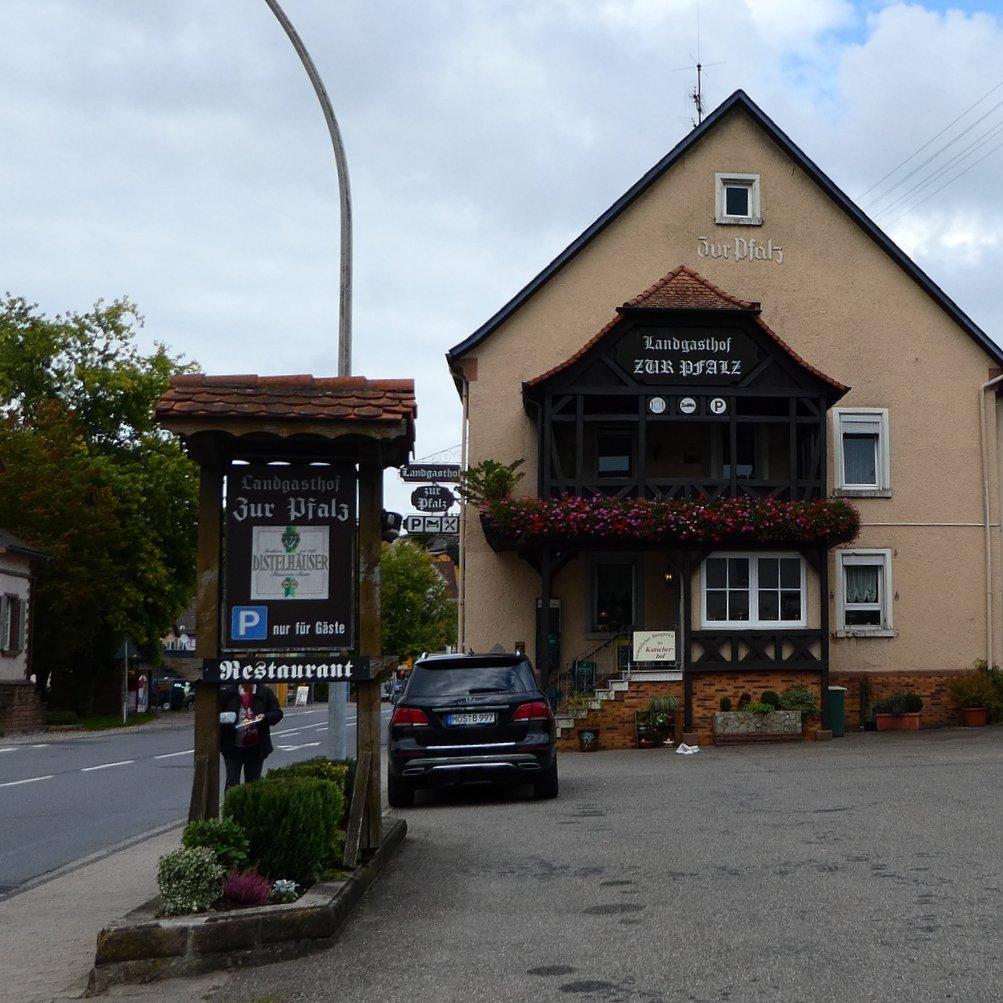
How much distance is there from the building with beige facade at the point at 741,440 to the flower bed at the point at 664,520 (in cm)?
9

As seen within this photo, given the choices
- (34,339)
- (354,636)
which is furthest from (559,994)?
(34,339)

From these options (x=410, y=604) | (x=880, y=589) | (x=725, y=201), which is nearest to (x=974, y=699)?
(x=880, y=589)

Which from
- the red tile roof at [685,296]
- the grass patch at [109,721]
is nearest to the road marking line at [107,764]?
the red tile roof at [685,296]

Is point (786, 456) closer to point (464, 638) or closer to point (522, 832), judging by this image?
point (464, 638)

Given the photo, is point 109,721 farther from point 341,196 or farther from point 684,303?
point 341,196

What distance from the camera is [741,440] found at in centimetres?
2872

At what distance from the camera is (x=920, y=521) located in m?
28.7

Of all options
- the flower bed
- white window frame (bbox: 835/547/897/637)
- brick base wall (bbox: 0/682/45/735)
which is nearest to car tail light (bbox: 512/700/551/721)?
the flower bed

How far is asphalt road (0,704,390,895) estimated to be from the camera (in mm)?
13211

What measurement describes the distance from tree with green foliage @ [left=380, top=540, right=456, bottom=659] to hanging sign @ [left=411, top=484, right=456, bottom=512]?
185ft

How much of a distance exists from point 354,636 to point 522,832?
3626 millimetres

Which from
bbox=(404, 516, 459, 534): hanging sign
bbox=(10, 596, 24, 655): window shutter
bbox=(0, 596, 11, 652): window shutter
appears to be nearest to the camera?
bbox=(404, 516, 459, 534): hanging sign

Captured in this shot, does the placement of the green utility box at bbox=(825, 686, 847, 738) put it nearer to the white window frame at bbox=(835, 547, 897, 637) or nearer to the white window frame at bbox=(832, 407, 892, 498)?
the white window frame at bbox=(835, 547, 897, 637)

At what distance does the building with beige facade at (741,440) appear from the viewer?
26.4m
